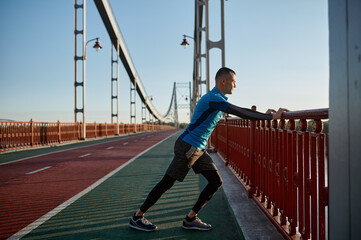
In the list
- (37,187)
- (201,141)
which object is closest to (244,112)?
(201,141)

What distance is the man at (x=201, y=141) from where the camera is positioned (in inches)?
107

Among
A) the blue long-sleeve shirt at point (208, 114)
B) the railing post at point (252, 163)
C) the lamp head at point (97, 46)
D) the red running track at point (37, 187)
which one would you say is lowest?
the red running track at point (37, 187)

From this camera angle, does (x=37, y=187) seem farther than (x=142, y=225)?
Yes

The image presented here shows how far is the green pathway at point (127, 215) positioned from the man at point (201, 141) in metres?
0.14

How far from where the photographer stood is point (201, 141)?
2926 mm

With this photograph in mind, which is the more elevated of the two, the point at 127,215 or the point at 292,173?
the point at 292,173

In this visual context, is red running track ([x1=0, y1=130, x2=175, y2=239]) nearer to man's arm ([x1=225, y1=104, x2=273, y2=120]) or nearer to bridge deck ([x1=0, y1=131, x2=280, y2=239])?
bridge deck ([x1=0, y1=131, x2=280, y2=239])

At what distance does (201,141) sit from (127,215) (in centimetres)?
149

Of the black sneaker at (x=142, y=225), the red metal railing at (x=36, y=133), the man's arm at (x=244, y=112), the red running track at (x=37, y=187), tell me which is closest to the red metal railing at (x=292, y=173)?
the man's arm at (x=244, y=112)

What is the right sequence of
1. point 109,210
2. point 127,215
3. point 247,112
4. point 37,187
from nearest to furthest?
point 247,112
point 127,215
point 109,210
point 37,187

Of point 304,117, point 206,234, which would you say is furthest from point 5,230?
point 304,117

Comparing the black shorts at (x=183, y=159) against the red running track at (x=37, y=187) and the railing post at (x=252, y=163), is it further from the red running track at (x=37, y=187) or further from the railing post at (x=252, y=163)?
the red running track at (x=37, y=187)

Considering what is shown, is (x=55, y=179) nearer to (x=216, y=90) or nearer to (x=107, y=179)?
(x=107, y=179)

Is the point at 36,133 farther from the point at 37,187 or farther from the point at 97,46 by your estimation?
the point at 37,187
